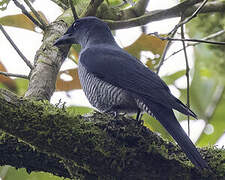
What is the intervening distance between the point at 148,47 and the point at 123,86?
1.14 metres

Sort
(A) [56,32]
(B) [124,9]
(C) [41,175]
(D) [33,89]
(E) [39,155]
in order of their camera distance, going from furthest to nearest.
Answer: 1. (B) [124,9]
2. (A) [56,32]
3. (C) [41,175]
4. (D) [33,89]
5. (E) [39,155]

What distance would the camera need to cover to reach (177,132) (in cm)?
293

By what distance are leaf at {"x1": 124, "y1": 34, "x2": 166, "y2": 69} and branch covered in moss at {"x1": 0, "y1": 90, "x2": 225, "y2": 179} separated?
1619 millimetres

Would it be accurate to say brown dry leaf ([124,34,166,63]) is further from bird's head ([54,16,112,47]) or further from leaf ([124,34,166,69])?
bird's head ([54,16,112,47])

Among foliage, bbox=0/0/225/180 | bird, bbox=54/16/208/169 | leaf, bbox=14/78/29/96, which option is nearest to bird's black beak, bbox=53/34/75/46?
bird, bbox=54/16/208/169

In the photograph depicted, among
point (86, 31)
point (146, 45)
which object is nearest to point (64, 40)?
point (86, 31)

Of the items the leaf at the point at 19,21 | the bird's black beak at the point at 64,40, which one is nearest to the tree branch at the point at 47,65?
the bird's black beak at the point at 64,40

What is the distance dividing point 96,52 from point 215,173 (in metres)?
1.65

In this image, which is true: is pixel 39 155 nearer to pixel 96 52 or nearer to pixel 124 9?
pixel 96 52

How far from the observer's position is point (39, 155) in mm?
2820

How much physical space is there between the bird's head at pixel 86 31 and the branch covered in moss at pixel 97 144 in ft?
4.12

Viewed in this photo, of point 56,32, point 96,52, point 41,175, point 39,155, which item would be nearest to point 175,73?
point 96,52

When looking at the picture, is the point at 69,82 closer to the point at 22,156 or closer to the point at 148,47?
the point at 148,47

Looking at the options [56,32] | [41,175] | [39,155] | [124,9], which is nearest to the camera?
[39,155]
